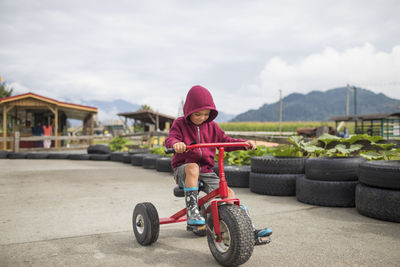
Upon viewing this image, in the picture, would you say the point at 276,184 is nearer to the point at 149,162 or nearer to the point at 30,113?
the point at 149,162

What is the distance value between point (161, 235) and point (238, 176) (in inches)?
128

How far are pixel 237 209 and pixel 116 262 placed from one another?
1.04 meters

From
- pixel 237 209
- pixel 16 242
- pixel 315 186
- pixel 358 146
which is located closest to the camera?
pixel 237 209

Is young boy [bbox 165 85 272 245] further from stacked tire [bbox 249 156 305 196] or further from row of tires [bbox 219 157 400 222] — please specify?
stacked tire [bbox 249 156 305 196]

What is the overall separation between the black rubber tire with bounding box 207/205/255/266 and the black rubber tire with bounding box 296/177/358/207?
254 cm

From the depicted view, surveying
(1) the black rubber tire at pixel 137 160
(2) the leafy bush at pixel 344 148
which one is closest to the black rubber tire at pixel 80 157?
(1) the black rubber tire at pixel 137 160

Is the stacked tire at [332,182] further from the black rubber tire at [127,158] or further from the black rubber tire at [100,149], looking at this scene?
the black rubber tire at [100,149]

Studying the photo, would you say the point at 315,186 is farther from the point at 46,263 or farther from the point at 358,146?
the point at 46,263

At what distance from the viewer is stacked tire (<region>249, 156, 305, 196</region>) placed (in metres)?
5.31

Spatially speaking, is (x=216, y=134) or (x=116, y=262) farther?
(x=216, y=134)

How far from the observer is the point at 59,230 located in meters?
3.42

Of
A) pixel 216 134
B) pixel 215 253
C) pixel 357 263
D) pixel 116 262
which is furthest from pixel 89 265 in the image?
pixel 357 263

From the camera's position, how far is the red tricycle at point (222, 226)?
225cm

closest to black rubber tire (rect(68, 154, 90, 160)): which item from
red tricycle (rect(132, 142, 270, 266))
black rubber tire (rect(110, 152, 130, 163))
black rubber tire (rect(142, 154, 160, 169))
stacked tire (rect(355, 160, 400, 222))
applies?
black rubber tire (rect(110, 152, 130, 163))
